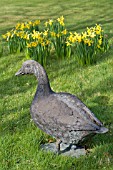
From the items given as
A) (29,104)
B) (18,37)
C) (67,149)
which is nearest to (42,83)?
(67,149)

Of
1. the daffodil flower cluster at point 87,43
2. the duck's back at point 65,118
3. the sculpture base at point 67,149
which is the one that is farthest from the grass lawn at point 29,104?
the duck's back at point 65,118

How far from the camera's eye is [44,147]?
3.79 meters

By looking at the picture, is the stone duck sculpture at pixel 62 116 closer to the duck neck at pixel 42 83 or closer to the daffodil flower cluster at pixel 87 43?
the duck neck at pixel 42 83

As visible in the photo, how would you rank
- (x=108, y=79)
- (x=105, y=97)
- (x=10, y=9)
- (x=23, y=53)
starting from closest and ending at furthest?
(x=105, y=97)
(x=108, y=79)
(x=23, y=53)
(x=10, y=9)

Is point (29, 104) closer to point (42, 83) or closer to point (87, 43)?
point (42, 83)

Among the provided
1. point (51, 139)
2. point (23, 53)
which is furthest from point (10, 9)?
point (51, 139)

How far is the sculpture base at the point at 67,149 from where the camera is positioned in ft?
12.1

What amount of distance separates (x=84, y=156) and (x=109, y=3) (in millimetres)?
13603

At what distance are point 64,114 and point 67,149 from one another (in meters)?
0.61

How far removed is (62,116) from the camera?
3.38m

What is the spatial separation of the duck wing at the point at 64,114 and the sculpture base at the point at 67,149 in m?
0.38

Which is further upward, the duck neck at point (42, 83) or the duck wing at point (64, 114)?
the duck neck at point (42, 83)

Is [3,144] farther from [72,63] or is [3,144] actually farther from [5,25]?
[5,25]

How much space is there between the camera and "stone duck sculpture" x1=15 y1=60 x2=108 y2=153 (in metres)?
3.32
